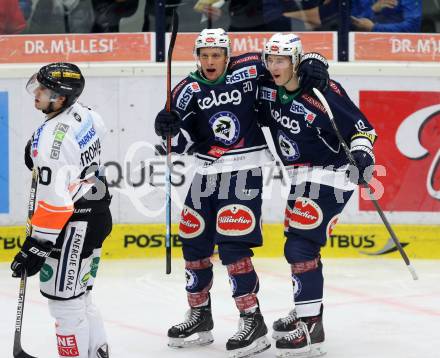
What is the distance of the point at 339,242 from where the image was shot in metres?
7.75

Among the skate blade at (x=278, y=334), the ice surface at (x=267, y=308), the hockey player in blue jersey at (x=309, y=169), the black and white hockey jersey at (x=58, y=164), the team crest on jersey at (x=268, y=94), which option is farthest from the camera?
the skate blade at (x=278, y=334)

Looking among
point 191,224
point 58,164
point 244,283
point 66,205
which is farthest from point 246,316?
point 58,164

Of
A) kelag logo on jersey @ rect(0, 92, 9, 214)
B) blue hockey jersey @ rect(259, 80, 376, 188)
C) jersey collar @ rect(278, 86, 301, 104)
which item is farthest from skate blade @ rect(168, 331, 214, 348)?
kelag logo on jersey @ rect(0, 92, 9, 214)

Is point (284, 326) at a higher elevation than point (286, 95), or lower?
lower

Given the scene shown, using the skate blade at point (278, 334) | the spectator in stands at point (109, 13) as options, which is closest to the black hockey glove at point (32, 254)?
the skate blade at point (278, 334)

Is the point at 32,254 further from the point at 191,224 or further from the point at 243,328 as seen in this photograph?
the point at 243,328

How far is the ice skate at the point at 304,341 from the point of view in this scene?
529 centimetres

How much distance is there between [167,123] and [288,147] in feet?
2.00

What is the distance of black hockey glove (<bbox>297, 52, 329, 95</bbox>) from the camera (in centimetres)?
520

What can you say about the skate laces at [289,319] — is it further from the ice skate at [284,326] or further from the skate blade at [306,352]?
the skate blade at [306,352]

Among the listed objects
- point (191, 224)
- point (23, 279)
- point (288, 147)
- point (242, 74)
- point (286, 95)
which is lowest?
point (23, 279)

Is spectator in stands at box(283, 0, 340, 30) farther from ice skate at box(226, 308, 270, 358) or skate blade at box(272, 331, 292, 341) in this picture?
ice skate at box(226, 308, 270, 358)

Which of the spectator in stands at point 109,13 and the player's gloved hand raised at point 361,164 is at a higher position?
the spectator in stands at point 109,13

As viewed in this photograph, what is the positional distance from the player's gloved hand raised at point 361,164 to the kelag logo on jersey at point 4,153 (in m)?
3.15
